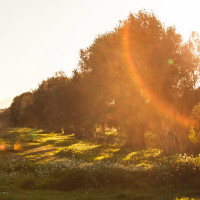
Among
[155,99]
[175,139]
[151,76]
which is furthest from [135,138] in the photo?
[151,76]

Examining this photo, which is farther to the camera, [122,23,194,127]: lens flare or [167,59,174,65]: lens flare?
[122,23,194,127]: lens flare

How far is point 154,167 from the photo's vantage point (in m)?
15.2

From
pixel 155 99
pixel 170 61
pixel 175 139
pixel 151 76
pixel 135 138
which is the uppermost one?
pixel 170 61

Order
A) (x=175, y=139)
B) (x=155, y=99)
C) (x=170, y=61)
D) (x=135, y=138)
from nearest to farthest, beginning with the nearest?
A: (x=170, y=61), (x=155, y=99), (x=175, y=139), (x=135, y=138)

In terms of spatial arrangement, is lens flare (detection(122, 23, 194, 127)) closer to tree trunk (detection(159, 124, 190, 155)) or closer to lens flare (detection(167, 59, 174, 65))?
lens flare (detection(167, 59, 174, 65))

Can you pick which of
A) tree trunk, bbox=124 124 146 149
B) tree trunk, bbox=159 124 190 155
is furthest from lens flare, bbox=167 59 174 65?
tree trunk, bbox=124 124 146 149

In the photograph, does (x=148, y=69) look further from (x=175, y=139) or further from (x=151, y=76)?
(x=175, y=139)

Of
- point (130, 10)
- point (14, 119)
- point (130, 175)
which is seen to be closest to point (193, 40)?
point (130, 10)

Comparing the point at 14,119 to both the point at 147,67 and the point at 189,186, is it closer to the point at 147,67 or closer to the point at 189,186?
the point at 147,67

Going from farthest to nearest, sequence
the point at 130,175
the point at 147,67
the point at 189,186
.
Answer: the point at 147,67
the point at 130,175
the point at 189,186

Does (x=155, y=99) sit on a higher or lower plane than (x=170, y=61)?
→ lower

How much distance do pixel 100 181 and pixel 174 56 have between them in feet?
48.1


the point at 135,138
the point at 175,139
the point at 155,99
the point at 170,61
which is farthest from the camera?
the point at 135,138

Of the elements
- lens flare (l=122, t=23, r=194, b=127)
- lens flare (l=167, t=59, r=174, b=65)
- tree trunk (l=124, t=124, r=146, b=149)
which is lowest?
tree trunk (l=124, t=124, r=146, b=149)
